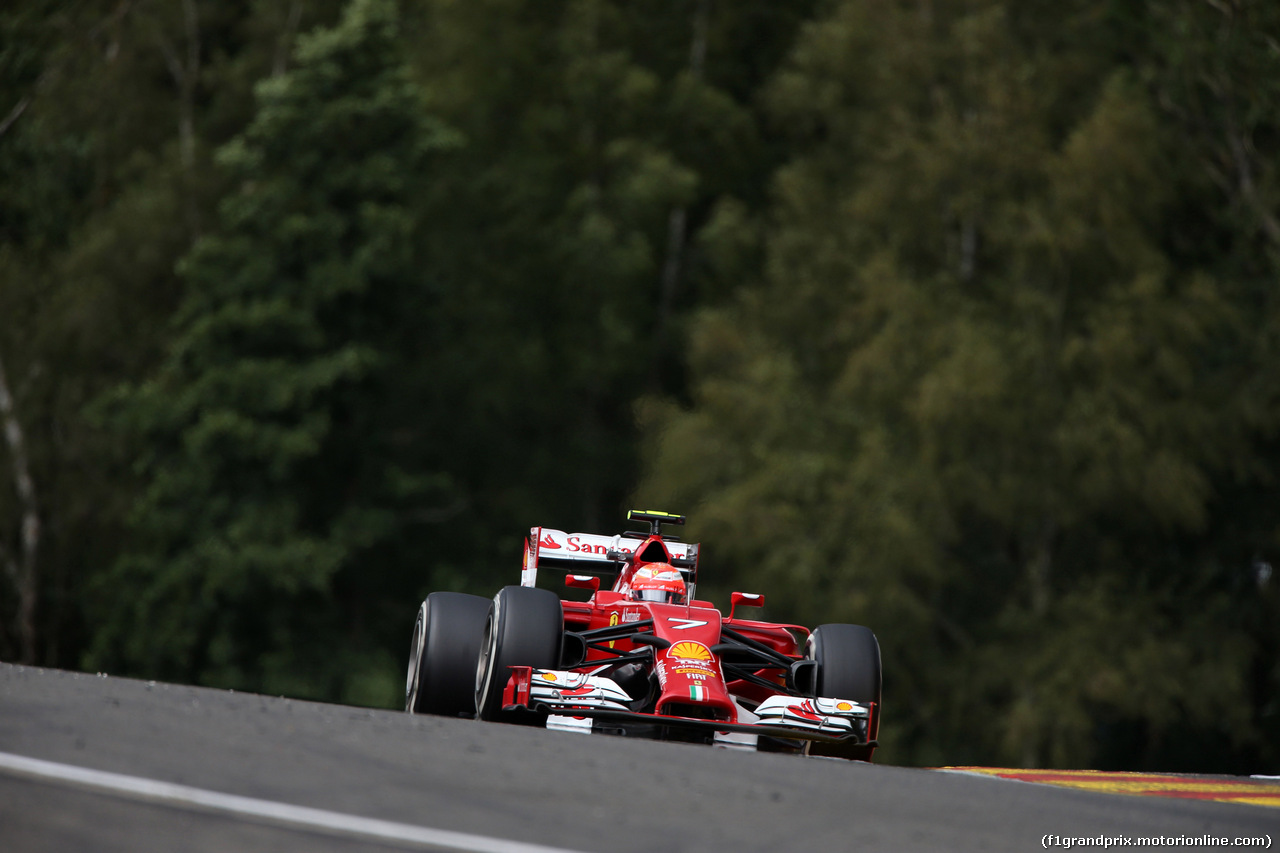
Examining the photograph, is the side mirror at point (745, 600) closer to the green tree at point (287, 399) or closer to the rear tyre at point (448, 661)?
the rear tyre at point (448, 661)

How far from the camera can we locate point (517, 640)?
10484mm

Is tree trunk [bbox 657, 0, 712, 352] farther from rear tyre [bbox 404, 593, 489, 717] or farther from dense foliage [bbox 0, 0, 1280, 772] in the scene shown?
rear tyre [bbox 404, 593, 489, 717]

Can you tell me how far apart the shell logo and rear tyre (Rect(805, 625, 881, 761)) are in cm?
106

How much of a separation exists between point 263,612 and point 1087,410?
14.6 metres

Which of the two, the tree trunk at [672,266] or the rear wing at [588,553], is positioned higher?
the tree trunk at [672,266]

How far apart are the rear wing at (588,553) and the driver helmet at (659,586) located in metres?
0.47

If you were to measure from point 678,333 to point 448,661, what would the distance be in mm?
24586

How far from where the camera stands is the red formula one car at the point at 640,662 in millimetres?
10234

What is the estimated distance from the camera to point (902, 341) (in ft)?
90.4

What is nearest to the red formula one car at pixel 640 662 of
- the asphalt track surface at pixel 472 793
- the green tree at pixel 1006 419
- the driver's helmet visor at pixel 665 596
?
the driver's helmet visor at pixel 665 596

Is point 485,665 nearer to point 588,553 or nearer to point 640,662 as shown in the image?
point 640,662

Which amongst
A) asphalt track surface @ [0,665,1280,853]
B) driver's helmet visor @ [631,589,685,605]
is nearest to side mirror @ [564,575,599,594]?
driver's helmet visor @ [631,589,685,605]

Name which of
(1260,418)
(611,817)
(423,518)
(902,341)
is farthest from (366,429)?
(611,817)

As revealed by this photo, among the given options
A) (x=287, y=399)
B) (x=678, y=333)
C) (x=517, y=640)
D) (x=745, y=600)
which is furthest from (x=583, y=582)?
(x=678, y=333)
